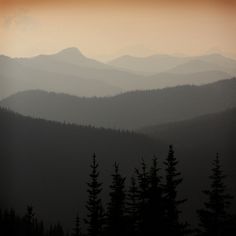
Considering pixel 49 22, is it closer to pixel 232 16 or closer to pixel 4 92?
pixel 4 92

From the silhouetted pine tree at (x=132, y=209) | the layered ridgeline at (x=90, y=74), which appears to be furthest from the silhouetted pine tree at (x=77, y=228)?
the layered ridgeline at (x=90, y=74)

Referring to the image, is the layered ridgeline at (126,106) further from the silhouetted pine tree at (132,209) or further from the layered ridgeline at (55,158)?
the silhouetted pine tree at (132,209)

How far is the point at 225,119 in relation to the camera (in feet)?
17.1

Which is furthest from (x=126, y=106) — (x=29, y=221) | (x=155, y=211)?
(x=29, y=221)

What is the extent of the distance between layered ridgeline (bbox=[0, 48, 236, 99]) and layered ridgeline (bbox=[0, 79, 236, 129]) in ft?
0.26

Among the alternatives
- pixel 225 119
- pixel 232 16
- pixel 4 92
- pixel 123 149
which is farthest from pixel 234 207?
pixel 4 92

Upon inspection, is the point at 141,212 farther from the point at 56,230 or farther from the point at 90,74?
the point at 90,74

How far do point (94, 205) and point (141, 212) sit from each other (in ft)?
2.30

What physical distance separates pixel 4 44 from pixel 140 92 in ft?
5.11

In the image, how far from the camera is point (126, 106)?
5.33 metres

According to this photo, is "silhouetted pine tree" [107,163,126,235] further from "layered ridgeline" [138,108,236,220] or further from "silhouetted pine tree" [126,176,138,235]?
"layered ridgeline" [138,108,236,220]

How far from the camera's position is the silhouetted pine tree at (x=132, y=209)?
4547mm

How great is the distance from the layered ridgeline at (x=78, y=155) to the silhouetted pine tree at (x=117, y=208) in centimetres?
27

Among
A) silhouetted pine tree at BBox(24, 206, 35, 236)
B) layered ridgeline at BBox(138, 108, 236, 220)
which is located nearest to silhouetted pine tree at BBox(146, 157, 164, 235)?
layered ridgeline at BBox(138, 108, 236, 220)
